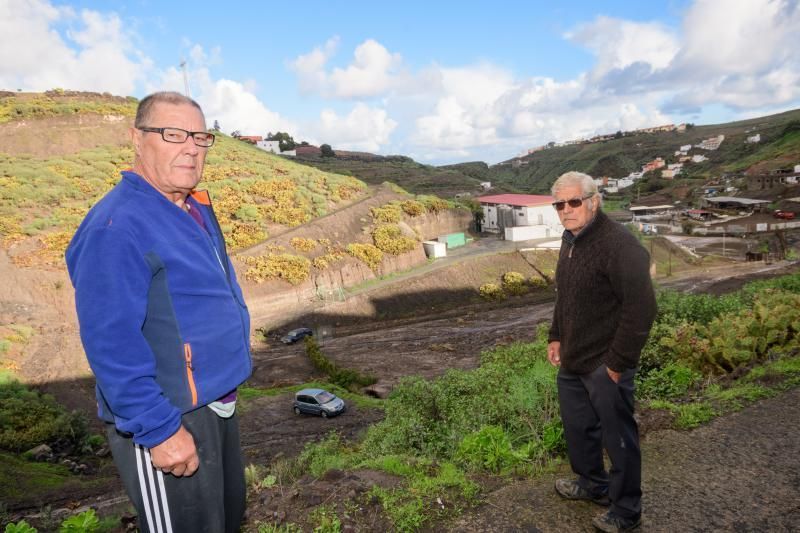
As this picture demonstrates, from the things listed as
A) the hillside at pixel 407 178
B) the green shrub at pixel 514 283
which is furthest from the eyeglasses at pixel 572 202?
the hillside at pixel 407 178

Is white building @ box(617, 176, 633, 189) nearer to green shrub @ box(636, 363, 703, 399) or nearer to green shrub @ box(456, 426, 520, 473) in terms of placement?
green shrub @ box(636, 363, 703, 399)

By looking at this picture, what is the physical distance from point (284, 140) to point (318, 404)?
325ft

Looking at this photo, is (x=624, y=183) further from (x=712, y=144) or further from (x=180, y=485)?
(x=180, y=485)

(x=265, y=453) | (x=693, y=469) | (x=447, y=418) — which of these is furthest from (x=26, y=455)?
(x=693, y=469)

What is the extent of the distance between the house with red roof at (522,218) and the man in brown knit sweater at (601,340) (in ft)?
130

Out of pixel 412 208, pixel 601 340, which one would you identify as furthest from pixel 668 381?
pixel 412 208

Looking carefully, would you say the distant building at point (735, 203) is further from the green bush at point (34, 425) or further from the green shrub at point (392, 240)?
the green bush at point (34, 425)

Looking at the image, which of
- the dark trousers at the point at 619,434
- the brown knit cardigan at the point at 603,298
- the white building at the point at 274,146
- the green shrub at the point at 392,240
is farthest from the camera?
the white building at the point at 274,146

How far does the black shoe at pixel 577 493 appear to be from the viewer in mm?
3453

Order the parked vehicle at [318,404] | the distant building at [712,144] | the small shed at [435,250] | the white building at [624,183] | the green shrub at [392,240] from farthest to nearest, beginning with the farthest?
the distant building at [712,144]
the white building at [624,183]
the small shed at [435,250]
the green shrub at [392,240]
the parked vehicle at [318,404]

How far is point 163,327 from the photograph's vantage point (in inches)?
74.8

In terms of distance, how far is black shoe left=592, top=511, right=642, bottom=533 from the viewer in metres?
3.09

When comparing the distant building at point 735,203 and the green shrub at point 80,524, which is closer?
the green shrub at point 80,524

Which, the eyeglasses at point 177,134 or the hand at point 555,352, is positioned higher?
the eyeglasses at point 177,134
